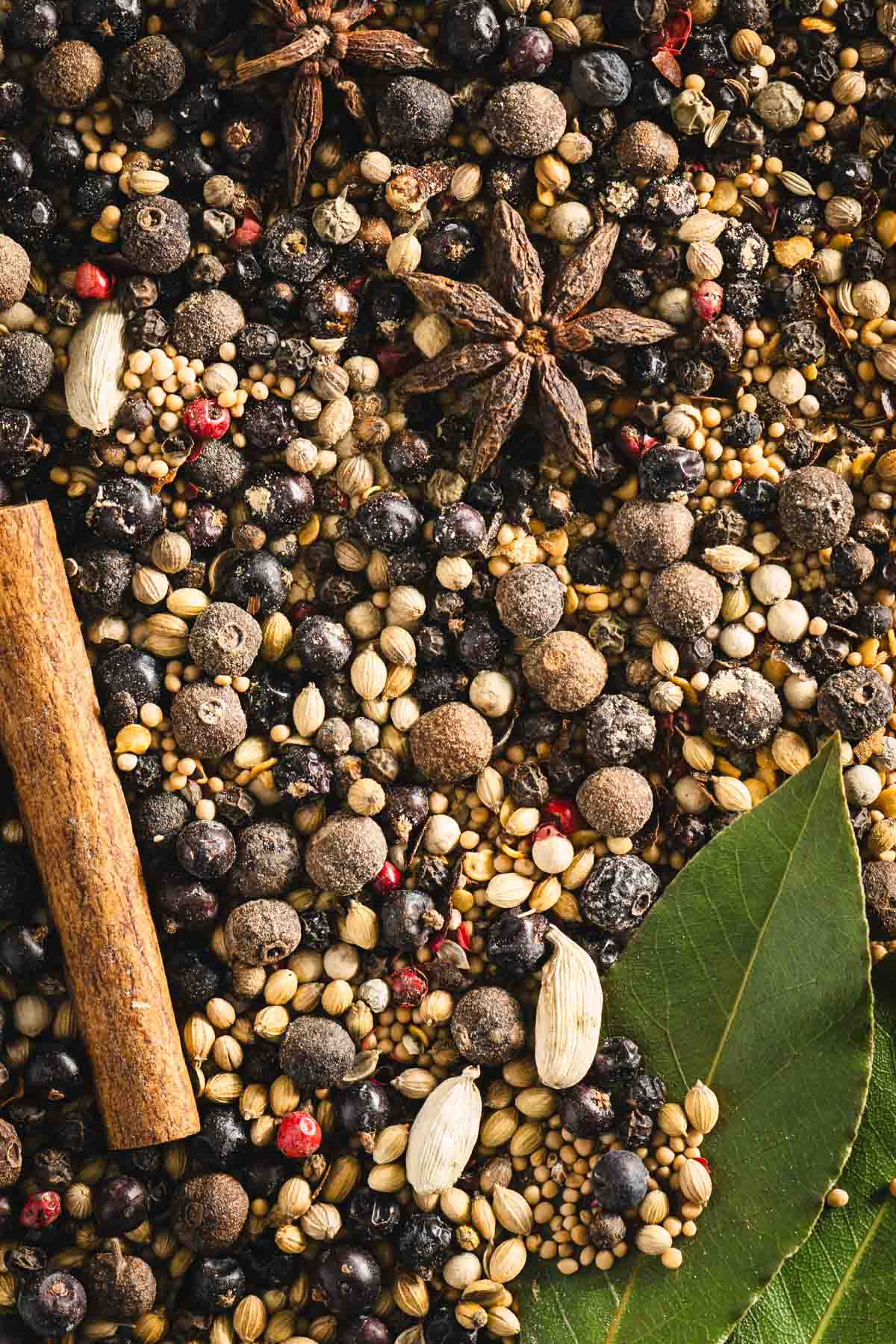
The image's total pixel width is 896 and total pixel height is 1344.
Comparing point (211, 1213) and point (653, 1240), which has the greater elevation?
point (653, 1240)

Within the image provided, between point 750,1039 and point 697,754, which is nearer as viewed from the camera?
point 750,1039

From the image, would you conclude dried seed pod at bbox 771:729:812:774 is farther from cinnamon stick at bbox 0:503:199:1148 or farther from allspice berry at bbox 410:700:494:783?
cinnamon stick at bbox 0:503:199:1148

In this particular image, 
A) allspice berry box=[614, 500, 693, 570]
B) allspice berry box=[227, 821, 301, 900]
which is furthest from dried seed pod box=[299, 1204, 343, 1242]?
allspice berry box=[614, 500, 693, 570]

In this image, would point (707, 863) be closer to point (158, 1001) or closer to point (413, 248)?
point (158, 1001)

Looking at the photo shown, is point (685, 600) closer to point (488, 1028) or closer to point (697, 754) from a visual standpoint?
point (697, 754)

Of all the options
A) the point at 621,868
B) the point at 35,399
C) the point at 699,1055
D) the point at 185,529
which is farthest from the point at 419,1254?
the point at 35,399

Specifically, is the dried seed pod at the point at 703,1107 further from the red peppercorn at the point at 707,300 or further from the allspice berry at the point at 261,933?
the red peppercorn at the point at 707,300

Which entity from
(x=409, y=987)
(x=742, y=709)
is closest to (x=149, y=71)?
(x=742, y=709)
